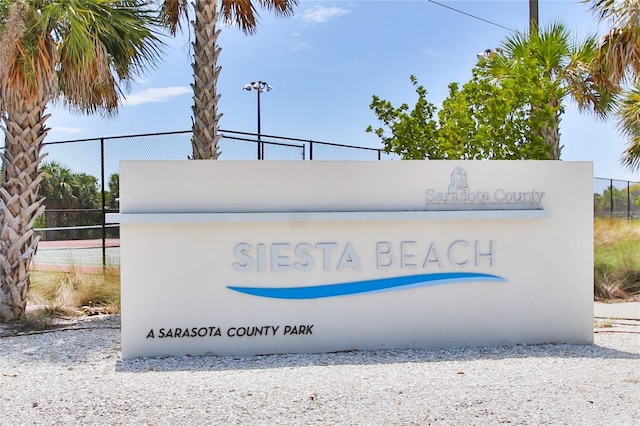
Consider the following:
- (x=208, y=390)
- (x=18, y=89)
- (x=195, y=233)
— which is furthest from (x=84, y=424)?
(x=18, y=89)

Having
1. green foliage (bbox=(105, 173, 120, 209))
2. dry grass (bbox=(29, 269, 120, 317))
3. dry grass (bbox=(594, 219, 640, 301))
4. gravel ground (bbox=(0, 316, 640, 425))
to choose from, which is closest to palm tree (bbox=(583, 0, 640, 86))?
dry grass (bbox=(594, 219, 640, 301))

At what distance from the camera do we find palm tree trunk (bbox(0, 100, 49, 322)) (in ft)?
33.7

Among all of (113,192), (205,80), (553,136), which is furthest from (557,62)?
(113,192)

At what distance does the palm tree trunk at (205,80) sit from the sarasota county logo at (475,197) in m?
5.16

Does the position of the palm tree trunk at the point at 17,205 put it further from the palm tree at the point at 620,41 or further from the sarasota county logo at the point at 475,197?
the palm tree at the point at 620,41

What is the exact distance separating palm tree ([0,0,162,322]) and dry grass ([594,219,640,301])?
9.95 meters

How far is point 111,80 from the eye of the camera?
1125 centimetres

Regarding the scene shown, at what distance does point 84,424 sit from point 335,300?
3710 mm

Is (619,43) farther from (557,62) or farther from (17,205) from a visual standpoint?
(17,205)

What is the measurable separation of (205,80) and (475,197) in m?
6.09

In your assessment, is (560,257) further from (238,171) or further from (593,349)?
(238,171)

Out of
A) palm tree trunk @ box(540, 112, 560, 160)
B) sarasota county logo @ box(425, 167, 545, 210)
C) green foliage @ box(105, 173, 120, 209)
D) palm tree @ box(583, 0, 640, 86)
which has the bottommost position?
sarasota county logo @ box(425, 167, 545, 210)

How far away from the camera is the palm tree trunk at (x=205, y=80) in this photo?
12227 mm

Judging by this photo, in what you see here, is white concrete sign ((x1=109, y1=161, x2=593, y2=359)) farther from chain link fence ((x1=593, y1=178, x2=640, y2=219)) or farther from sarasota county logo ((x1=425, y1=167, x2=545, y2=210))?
chain link fence ((x1=593, y1=178, x2=640, y2=219))
